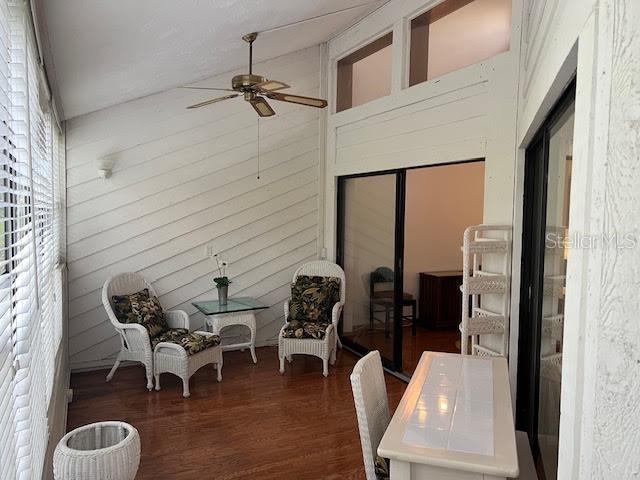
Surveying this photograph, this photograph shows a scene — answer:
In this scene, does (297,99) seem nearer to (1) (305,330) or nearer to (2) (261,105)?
(2) (261,105)

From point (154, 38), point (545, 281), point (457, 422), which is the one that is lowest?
point (457, 422)

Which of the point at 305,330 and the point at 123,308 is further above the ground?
the point at 123,308

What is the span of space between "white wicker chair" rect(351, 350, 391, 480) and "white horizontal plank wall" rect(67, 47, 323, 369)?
138 inches

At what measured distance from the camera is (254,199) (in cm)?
568

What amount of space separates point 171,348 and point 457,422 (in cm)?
309

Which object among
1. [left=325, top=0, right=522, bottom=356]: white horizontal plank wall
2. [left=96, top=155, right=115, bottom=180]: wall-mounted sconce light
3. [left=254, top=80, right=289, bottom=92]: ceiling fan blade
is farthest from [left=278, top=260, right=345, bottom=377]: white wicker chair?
[left=254, top=80, right=289, bottom=92]: ceiling fan blade

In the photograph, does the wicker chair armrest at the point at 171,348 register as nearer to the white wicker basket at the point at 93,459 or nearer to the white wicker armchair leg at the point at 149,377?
the white wicker armchair leg at the point at 149,377

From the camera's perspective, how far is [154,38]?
9.33 ft

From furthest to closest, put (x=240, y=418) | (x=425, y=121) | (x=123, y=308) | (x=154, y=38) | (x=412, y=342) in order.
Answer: (x=412, y=342) → (x=123, y=308) → (x=425, y=121) → (x=240, y=418) → (x=154, y=38)

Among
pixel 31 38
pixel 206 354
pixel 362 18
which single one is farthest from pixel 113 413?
pixel 362 18

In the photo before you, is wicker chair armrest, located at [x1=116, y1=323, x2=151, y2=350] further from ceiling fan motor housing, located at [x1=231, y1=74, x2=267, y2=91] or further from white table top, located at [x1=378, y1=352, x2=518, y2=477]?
white table top, located at [x1=378, y1=352, x2=518, y2=477]

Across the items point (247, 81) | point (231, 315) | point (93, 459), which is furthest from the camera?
point (231, 315)

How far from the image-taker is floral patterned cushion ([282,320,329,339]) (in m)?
4.94

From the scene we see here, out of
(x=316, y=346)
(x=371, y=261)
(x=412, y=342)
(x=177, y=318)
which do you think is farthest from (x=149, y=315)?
(x=412, y=342)
